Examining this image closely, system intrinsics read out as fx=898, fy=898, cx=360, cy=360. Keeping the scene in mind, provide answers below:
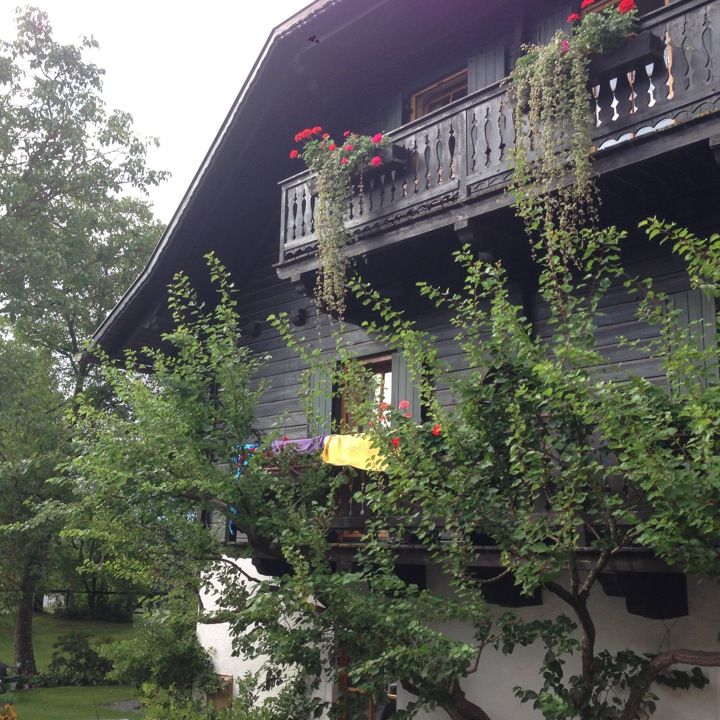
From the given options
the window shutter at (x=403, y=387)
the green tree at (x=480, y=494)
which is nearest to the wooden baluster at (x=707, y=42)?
the green tree at (x=480, y=494)

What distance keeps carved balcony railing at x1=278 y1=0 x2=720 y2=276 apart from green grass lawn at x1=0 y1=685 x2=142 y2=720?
8.59m

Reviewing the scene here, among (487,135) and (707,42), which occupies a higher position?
(707,42)

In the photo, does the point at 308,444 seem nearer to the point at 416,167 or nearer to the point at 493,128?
the point at 416,167

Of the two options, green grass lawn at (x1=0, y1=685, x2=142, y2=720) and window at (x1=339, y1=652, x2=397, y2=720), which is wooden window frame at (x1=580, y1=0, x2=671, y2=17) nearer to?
window at (x1=339, y1=652, x2=397, y2=720)

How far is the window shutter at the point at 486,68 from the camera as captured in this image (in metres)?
10.8

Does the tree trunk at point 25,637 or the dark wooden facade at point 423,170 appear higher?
the dark wooden facade at point 423,170

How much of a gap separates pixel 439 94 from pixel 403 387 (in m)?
4.04

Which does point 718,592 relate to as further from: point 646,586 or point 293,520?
point 293,520

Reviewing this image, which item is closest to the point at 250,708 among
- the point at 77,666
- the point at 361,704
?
the point at 361,704

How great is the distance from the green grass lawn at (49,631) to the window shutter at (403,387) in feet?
51.2

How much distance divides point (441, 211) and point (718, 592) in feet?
14.8

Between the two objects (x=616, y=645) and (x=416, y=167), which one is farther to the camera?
(x=416, y=167)

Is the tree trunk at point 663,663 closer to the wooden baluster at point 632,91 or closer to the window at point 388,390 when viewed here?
the window at point 388,390

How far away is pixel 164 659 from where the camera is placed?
1220 centimetres
